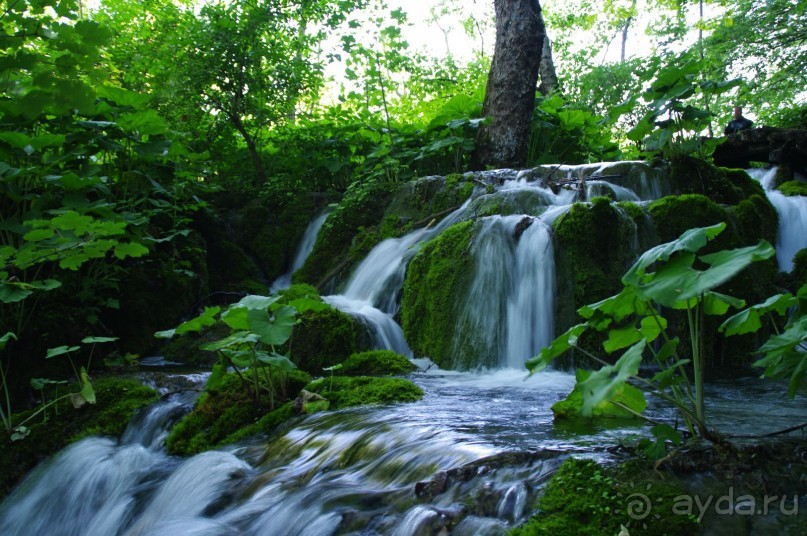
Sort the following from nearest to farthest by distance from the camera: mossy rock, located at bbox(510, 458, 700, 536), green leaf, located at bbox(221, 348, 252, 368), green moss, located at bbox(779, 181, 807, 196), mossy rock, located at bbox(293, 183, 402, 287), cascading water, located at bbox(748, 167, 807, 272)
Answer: mossy rock, located at bbox(510, 458, 700, 536)
green leaf, located at bbox(221, 348, 252, 368)
cascading water, located at bbox(748, 167, 807, 272)
green moss, located at bbox(779, 181, 807, 196)
mossy rock, located at bbox(293, 183, 402, 287)

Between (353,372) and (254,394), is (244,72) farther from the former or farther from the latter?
(254,394)

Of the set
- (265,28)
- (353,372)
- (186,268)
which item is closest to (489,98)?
(265,28)

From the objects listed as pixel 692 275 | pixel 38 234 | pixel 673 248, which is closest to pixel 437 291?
pixel 38 234

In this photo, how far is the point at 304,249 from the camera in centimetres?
931

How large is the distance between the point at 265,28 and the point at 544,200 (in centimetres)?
553

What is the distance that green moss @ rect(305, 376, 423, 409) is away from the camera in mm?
3410

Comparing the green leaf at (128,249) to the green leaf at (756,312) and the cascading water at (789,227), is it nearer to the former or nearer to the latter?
the green leaf at (756,312)

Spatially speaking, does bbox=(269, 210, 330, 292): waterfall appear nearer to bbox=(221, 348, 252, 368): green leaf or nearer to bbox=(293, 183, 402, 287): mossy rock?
bbox=(293, 183, 402, 287): mossy rock

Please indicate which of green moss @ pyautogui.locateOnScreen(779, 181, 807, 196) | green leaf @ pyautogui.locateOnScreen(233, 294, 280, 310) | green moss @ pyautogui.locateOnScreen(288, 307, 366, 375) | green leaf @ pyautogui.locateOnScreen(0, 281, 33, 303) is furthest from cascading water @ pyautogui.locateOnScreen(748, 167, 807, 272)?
green leaf @ pyautogui.locateOnScreen(0, 281, 33, 303)

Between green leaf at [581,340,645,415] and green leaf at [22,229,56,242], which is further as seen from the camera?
green leaf at [22,229,56,242]

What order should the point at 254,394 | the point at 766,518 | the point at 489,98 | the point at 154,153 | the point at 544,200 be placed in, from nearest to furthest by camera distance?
1. the point at 766,518
2. the point at 254,394
3. the point at 154,153
4. the point at 544,200
5. the point at 489,98

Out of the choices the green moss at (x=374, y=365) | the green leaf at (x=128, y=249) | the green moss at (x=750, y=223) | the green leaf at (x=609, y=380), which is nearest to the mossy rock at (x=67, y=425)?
the green leaf at (x=128, y=249)

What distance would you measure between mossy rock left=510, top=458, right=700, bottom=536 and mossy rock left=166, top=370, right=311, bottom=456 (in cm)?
189

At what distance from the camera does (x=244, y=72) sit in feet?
30.3
